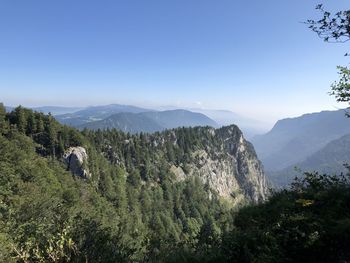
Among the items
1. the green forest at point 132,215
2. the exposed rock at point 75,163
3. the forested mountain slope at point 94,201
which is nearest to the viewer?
the green forest at point 132,215

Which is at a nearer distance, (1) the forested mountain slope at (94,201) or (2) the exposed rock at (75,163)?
(1) the forested mountain slope at (94,201)

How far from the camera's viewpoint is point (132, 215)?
389 ft

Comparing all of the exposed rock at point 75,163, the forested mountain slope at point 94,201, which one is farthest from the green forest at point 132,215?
the exposed rock at point 75,163

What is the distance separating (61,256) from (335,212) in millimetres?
8346

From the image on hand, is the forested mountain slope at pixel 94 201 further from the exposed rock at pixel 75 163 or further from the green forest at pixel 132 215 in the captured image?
the exposed rock at pixel 75 163

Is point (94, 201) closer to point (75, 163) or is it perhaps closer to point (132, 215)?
point (132, 215)

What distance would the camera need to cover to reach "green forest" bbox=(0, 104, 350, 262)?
9.20 m

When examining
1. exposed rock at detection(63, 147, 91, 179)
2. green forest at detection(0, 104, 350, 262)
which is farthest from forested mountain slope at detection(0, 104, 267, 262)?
exposed rock at detection(63, 147, 91, 179)

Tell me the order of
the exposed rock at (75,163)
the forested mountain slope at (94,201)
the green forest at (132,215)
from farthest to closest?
the exposed rock at (75,163), the forested mountain slope at (94,201), the green forest at (132,215)

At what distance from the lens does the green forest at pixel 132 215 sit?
920 cm

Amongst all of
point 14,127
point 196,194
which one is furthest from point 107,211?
point 196,194

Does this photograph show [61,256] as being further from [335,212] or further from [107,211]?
[107,211]

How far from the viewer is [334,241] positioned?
8727 mm

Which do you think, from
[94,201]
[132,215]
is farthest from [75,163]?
[132,215]
